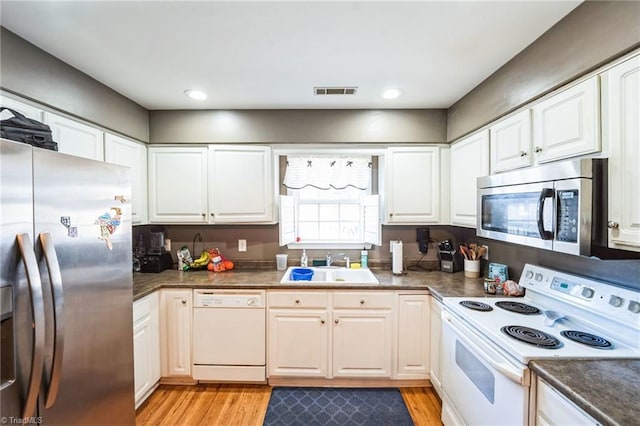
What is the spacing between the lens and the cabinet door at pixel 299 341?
227 centimetres

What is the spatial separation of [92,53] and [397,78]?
197cm

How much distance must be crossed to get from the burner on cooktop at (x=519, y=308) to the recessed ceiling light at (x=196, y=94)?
8.71ft

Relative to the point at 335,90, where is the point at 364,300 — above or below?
below

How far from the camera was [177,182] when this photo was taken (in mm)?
2625

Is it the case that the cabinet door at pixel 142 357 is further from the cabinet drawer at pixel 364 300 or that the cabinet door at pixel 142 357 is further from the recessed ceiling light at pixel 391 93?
the recessed ceiling light at pixel 391 93

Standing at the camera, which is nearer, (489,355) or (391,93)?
(489,355)

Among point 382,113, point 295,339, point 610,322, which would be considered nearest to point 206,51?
point 382,113

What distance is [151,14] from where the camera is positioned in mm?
1357

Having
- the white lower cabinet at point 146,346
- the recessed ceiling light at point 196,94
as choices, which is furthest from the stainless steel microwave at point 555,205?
the white lower cabinet at point 146,346

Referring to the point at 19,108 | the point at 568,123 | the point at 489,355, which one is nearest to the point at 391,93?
the point at 568,123

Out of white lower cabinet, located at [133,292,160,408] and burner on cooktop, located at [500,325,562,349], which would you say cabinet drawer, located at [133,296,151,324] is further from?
burner on cooktop, located at [500,325,562,349]

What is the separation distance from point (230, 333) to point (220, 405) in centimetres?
50

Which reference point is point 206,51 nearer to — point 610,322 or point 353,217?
point 353,217

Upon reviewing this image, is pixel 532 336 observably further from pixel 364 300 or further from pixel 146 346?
pixel 146 346
